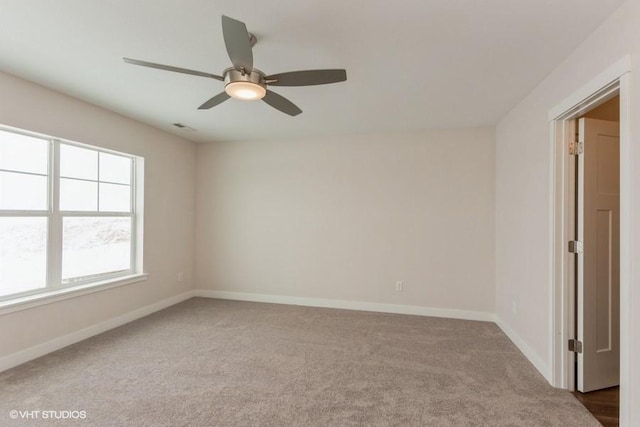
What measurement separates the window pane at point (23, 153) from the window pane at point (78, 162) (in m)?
0.16

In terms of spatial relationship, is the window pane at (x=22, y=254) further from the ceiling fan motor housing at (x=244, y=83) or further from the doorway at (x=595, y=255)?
the doorway at (x=595, y=255)

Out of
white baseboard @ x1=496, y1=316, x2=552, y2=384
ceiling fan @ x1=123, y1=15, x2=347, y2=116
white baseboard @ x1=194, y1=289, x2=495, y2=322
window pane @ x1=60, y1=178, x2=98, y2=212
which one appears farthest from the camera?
white baseboard @ x1=194, y1=289, x2=495, y2=322

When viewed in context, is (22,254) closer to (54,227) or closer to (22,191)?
(54,227)

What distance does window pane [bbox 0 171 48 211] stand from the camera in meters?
2.60

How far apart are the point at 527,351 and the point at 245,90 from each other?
3.28 m

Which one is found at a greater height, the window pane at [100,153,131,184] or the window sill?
the window pane at [100,153,131,184]

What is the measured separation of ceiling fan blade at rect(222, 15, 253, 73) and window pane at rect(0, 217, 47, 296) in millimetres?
2588

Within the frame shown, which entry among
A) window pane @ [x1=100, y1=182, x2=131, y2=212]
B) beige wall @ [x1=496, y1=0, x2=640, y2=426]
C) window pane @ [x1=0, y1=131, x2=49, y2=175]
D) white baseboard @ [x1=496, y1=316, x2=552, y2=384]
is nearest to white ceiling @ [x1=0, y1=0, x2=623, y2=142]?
beige wall @ [x1=496, y1=0, x2=640, y2=426]

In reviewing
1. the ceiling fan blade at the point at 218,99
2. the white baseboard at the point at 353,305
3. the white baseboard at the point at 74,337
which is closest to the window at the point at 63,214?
the white baseboard at the point at 74,337

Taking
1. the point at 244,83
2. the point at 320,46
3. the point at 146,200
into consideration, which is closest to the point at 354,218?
the point at 320,46

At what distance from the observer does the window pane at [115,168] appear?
355 centimetres

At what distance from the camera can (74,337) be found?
9.91ft

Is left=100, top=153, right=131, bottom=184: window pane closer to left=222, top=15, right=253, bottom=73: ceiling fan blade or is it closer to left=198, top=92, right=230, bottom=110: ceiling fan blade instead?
left=198, top=92, right=230, bottom=110: ceiling fan blade

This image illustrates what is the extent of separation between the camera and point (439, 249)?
3961 mm
